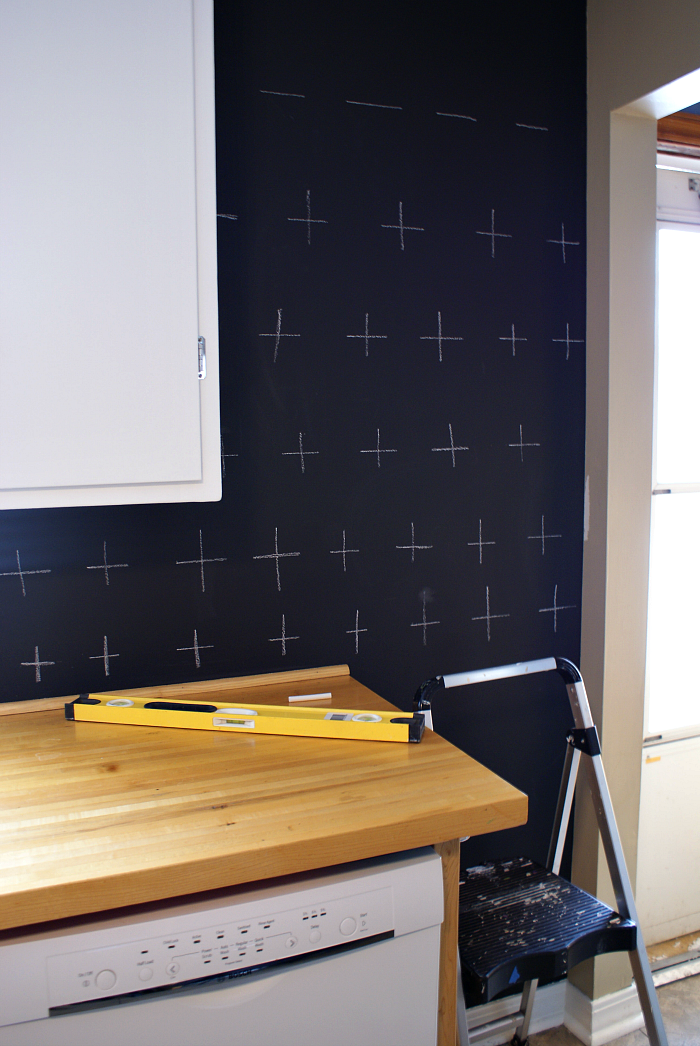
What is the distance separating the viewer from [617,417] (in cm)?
194

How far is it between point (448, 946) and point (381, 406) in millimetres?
1142

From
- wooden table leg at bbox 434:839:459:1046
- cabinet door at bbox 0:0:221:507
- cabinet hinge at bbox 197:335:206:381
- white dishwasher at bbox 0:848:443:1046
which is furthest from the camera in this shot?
cabinet hinge at bbox 197:335:206:381

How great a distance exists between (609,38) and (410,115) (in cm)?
56

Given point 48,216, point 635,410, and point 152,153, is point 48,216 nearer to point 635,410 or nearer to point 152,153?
point 152,153

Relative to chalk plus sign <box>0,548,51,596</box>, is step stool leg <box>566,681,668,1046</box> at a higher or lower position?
lower

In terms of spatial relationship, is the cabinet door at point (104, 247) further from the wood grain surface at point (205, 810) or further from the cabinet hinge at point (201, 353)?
the wood grain surface at point (205, 810)

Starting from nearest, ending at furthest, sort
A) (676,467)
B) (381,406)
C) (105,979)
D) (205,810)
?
(105,979)
(205,810)
(381,406)
(676,467)

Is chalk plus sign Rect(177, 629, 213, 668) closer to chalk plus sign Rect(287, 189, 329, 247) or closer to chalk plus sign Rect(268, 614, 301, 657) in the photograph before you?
chalk plus sign Rect(268, 614, 301, 657)

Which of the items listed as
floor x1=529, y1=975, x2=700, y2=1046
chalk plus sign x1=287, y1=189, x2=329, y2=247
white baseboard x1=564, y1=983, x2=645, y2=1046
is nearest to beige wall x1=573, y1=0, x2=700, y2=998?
white baseboard x1=564, y1=983, x2=645, y2=1046

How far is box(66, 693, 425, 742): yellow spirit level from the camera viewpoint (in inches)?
52.8

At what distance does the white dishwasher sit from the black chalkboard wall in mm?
712

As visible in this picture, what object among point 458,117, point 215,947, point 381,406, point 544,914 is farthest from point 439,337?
point 215,947

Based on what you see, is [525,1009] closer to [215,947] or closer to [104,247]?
[215,947]

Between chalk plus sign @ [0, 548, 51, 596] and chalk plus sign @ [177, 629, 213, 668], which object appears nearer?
chalk plus sign @ [0, 548, 51, 596]
